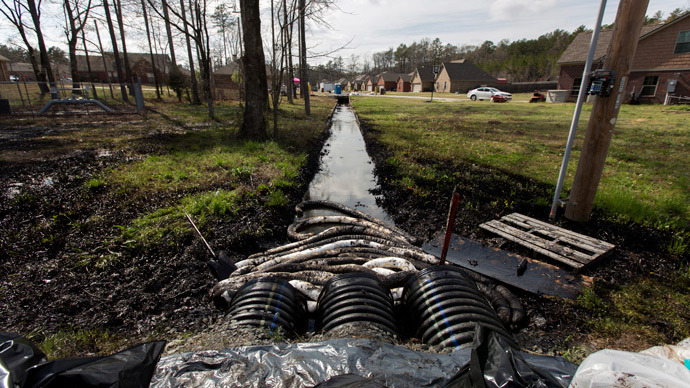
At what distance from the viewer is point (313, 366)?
1.87 metres

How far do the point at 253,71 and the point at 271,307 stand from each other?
28.8 feet

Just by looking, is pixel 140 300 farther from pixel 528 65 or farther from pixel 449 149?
pixel 528 65

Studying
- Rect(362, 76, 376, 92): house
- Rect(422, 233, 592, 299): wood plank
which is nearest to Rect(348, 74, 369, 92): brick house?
Rect(362, 76, 376, 92): house

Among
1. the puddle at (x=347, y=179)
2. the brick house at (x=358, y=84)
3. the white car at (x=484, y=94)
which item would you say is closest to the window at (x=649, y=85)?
the white car at (x=484, y=94)

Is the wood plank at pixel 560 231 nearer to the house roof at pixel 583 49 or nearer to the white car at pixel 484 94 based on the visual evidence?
the house roof at pixel 583 49

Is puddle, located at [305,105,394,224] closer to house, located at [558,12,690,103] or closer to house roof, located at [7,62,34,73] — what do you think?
house, located at [558,12,690,103]

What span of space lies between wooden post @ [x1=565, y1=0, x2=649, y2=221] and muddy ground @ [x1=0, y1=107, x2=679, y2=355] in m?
→ 0.48

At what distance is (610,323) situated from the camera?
2.97m

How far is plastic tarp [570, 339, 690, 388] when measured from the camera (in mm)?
1187

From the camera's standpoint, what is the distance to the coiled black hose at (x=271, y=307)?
8.61 ft

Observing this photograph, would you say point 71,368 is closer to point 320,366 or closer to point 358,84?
point 320,366

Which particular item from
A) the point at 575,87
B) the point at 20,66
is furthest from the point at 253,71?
the point at 20,66

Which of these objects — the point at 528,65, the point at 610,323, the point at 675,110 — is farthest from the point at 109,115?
the point at 528,65

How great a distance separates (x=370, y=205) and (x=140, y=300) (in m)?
4.46
